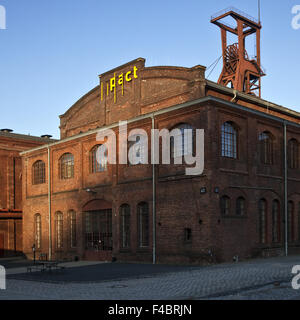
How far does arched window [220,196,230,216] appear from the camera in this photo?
A: 69.4 feet

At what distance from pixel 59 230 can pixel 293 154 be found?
53.8 ft

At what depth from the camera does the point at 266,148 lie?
80.2ft

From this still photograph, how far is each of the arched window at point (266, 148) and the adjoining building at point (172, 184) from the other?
0.06 metres

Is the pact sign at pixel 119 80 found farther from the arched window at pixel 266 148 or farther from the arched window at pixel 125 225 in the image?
the arched window at pixel 266 148

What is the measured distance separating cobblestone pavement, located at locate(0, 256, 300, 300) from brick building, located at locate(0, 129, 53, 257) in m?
18.6

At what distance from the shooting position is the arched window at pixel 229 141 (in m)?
21.8

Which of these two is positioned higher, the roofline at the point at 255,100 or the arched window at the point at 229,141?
the roofline at the point at 255,100

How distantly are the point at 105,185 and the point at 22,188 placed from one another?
429 inches

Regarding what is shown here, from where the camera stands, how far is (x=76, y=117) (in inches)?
1305

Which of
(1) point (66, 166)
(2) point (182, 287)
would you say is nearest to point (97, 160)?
(1) point (66, 166)

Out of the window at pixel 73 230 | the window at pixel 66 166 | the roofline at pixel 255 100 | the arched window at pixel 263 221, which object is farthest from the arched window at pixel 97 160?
the arched window at pixel 263 221

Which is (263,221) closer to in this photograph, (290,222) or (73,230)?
(290,222)

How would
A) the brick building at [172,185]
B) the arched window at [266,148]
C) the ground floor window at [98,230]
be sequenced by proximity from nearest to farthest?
1. the brick building at [172,185]
2. the arched window at [266,148]
3. the ground floor window at [98,230]
